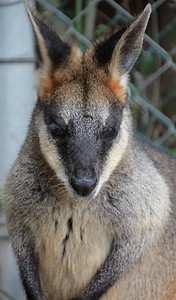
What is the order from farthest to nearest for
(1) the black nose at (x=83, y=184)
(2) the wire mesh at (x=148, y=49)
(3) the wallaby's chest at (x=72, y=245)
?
(2) the wire mesh at (x=148, y=49)
(3) the wallaby's chest at (x=72, y=245)
(1) the black nose at (x=83, y=184)

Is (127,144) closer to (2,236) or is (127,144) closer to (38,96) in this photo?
(38,96)

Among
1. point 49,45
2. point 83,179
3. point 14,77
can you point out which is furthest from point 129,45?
point 14,77

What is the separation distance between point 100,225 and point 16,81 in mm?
964

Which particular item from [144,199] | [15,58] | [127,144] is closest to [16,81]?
[15,58]

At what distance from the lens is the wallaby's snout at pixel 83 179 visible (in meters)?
2.78

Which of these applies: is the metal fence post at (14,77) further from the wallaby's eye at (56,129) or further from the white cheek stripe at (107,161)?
the wallaby's eye at (56,129)

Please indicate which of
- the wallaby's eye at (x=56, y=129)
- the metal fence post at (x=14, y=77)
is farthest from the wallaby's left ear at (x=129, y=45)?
the metal fence post at (x=14, y=77)

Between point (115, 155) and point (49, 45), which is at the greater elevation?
point (49, 45)

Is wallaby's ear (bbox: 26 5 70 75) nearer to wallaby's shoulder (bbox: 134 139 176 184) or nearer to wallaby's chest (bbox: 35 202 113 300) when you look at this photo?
wallaby's chest (bbox: 35 202 113 300)

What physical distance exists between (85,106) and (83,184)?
36 cm

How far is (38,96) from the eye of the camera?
3.11 m

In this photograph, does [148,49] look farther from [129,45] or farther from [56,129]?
[56,129]

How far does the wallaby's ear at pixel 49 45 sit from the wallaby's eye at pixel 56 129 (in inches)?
11.4

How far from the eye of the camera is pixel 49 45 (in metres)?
2.97
